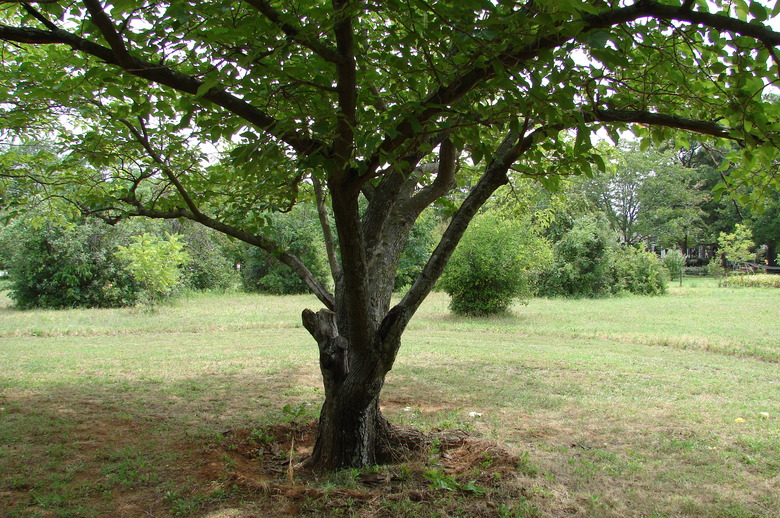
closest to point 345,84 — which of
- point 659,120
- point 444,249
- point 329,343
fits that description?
point 444,249

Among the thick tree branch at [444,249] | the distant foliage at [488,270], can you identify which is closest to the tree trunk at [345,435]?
the thick tree branch at [444,249]

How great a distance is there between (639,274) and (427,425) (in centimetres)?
1919

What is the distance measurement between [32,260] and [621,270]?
21.4 metres

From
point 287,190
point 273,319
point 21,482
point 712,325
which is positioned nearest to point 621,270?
point 712,325

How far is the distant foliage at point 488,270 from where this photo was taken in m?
13.4

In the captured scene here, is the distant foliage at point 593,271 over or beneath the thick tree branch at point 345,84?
beneath

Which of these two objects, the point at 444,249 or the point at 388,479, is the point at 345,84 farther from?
the point at 388,479

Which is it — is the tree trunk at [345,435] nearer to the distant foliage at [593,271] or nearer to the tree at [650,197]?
the distant foliage at [593,271]

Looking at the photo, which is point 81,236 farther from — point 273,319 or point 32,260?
point 273,319

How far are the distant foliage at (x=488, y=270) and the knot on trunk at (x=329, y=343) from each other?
987cm

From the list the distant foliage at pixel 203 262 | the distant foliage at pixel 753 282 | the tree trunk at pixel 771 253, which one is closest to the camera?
the distant foliage at pixel 203 262

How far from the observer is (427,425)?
4.92 m

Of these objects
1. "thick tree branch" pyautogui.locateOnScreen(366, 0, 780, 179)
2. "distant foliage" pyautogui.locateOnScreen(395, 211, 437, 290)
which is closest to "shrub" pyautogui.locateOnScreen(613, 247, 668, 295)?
"distant foliage" pyautogui.locateOnScreen(395, 211, 437, 290)

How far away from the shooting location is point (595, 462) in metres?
4.08
